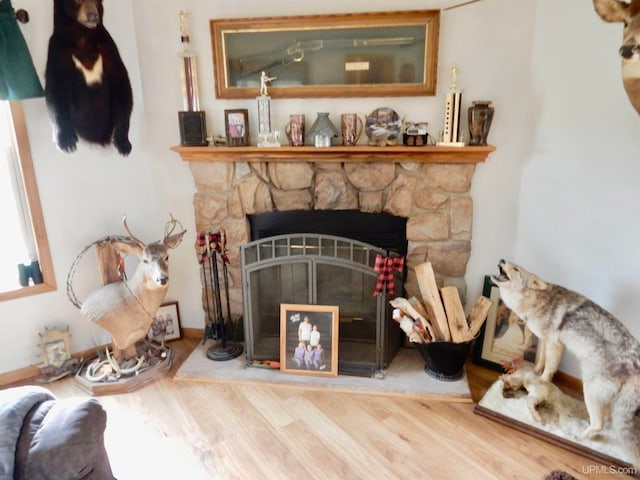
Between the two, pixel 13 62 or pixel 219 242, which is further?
pixel 219 242

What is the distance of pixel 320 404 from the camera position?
224 centimetres

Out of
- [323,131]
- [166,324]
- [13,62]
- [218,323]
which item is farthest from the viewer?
[166,324]

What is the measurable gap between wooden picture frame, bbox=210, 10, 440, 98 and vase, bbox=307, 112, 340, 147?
5.6 inches

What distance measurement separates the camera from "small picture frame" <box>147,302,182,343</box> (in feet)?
9.27

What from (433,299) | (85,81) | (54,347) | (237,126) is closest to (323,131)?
(237,126)

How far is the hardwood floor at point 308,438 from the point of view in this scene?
1.83 meters

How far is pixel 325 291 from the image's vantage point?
2.47 metres

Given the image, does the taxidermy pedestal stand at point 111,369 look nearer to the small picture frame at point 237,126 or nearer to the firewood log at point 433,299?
the small picture frame at point 237,126

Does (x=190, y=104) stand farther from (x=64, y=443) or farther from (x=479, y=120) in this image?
(x=64, y=443)

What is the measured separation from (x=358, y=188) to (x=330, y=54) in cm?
73

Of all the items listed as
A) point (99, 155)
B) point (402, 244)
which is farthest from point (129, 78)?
point (402, 244)

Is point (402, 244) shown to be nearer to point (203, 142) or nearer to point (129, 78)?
point (203, 142)

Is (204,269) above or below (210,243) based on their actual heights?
below

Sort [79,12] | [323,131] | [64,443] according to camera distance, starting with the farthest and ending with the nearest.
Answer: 1. [323,131]
2. [79,12]
3. [64,443]
